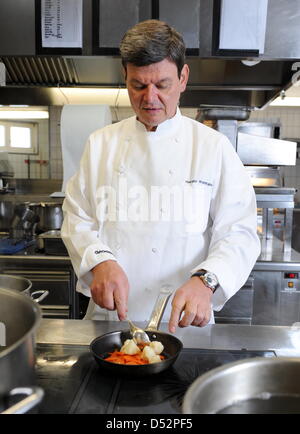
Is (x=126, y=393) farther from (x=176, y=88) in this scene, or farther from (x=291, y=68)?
(x=291, y=68)

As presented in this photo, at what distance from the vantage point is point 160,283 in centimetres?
159

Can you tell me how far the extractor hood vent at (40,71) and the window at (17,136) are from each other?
293 cm

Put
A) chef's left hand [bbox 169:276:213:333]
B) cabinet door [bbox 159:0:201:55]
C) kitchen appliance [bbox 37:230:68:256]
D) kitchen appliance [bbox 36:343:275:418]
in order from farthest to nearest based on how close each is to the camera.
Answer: kitchen appliance [bbox 37:230:68:256]
cabinet door [bbox 159:0:201:55]
chef's left hand [bbox 169:276:213:333]
kitchen appliance [bbox 36:343:275:418]

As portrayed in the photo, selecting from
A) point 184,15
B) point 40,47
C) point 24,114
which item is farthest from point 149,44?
point 24,114

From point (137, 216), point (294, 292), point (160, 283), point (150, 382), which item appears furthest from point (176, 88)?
point (294, 292)

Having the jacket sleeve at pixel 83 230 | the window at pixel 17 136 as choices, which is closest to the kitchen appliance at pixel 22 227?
the jacket sleeve at pixel 83 230

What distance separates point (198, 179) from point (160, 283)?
41 centimetres

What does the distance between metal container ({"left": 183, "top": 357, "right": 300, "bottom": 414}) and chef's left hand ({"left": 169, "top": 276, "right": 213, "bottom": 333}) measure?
1.19 feet

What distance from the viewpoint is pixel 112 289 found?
4.00 ft

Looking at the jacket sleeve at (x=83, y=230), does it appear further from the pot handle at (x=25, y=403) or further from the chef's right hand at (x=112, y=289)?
Result: the pot handle at (x=25, y=403)

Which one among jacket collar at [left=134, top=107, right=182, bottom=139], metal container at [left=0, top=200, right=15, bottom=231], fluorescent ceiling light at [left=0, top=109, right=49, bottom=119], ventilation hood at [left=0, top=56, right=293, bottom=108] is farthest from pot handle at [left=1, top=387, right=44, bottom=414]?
fluorescent ceiling light at [left=0, top=109, right=49, bottom=119]

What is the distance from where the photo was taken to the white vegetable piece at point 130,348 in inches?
39.3

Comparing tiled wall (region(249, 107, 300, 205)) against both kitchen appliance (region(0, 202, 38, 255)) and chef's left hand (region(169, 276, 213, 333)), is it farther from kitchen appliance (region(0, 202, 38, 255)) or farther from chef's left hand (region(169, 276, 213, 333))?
chef's left hand (region(169, 276, 213, 333))

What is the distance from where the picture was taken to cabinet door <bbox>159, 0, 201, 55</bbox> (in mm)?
2549
